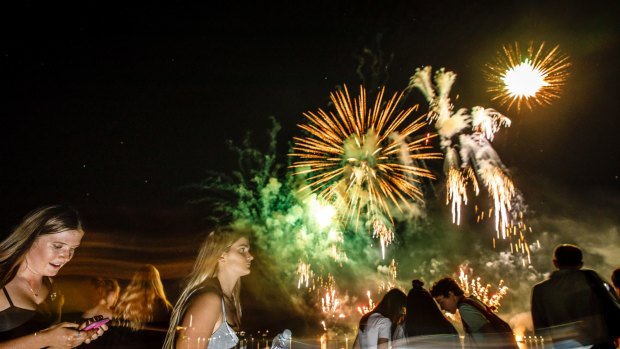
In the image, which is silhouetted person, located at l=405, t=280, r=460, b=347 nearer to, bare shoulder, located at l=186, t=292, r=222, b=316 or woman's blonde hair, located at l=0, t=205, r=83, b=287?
bare shoulder, located at l=186, t=292, r=222, b=316

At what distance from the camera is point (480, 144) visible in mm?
19109

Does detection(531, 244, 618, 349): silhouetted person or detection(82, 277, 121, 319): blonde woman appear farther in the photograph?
detection(82, 277, 121, 319): blonde woman

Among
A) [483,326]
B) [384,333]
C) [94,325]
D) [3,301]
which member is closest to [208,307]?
[94,325]

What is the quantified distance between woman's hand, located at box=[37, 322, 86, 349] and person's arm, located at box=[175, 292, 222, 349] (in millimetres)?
967

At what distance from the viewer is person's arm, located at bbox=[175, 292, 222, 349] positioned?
2943 mm

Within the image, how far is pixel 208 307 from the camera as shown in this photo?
301cm

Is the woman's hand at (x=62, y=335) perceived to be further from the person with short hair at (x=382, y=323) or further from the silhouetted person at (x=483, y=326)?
the silhouetted person at (x=483, y=326)

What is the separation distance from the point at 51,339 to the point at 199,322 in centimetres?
123

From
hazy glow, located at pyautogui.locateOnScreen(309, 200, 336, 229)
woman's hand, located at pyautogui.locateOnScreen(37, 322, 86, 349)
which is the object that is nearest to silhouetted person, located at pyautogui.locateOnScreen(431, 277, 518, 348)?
woman's hand, located at pyautogui.locateOnScreen(37, 322, 86, 349)

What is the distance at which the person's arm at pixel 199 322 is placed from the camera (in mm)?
2943

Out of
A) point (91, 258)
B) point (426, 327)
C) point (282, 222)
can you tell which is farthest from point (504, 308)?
point (426, 327)

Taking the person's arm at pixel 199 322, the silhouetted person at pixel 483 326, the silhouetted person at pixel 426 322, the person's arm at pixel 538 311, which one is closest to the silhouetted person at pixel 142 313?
the person's arm at pixel 199 322

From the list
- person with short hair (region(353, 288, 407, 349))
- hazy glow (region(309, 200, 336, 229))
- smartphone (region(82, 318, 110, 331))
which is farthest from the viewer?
hazy glow (region(309, 200, 336, 229))

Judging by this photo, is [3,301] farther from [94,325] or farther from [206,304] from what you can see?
[206,304]
